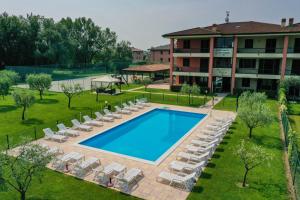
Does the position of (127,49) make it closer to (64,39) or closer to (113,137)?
(64,39)

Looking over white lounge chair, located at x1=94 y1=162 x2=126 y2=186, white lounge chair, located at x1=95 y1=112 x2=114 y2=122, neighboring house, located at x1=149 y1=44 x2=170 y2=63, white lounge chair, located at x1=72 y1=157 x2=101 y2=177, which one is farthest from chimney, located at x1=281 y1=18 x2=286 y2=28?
neighboring house, located at x1=149 y1=44 x2=170 y2=63

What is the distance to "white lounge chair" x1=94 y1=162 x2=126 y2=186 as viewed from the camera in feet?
34.9

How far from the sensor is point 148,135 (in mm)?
18453

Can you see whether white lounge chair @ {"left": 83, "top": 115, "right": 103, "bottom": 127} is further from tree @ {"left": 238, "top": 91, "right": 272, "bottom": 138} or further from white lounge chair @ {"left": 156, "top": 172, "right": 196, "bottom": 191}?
tree @ {"left": 238, "top": 91, "right": 272, "bottom": 138}

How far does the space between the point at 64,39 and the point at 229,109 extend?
55080 millimetres

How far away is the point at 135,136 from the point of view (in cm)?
1809

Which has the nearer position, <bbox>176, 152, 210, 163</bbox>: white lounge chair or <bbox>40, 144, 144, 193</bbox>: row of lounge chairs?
<bbox>40, 144, 144, 193</bbox>: row of lounge chairs

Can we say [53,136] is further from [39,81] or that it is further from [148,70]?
[148,70]

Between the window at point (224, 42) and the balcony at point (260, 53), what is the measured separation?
1.84 metres

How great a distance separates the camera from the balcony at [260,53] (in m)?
30.1

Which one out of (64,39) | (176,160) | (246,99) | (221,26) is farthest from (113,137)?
(64,39)

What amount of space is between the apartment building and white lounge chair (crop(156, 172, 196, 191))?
2468 centimetres

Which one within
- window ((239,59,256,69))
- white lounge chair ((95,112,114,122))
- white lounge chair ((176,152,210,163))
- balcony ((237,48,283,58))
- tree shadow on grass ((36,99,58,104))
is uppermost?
balcony ((237,48,283,58))

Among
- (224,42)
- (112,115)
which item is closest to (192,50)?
(224,42)
